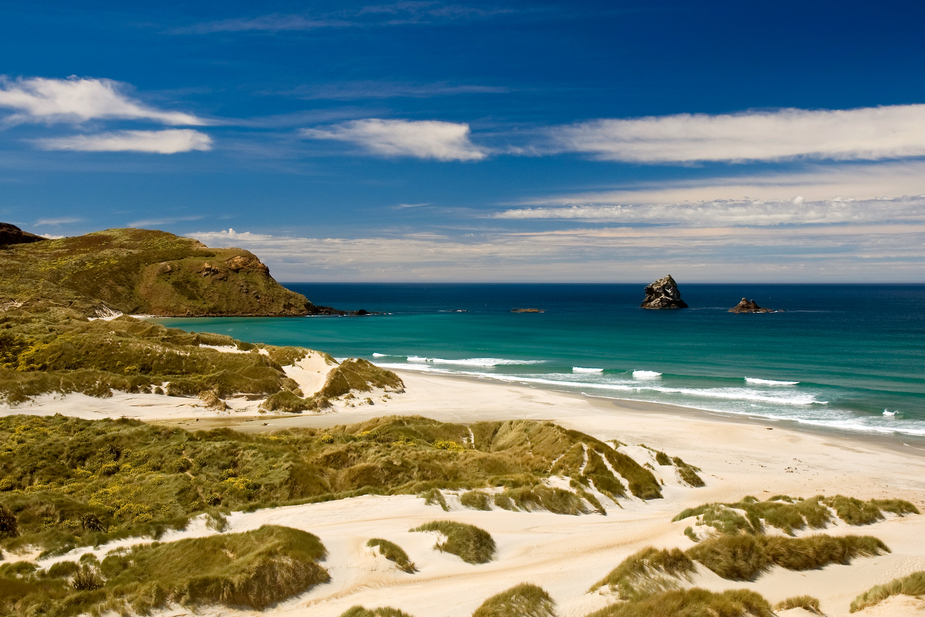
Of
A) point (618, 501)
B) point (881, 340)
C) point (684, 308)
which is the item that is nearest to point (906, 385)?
point (881, 340)

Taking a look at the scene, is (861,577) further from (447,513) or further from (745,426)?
(745,426)

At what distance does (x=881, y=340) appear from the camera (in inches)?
2798

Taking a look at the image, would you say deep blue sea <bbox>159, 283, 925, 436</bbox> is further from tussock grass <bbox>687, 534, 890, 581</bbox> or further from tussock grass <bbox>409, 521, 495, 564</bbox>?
tussock grass <bbox>409, 521, 495, 564</bbox>

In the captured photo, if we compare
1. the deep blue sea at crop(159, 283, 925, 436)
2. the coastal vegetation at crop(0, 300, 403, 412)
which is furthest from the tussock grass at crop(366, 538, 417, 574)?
the deep blue sea at crop(159, 283, 925, 436)

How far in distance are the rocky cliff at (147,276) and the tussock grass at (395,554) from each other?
105761mm

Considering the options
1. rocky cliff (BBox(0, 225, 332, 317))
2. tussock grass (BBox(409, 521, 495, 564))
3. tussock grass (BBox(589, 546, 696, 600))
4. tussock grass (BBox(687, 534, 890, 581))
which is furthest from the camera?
rocky cliff (BBox(0, 225, 332, 317))

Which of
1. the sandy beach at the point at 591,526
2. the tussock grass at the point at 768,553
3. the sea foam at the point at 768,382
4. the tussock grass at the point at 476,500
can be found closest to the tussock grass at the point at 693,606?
the sandy beach at the point at 591,526

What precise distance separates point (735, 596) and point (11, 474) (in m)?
19.7

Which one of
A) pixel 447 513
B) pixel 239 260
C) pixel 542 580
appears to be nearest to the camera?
pixel 542 580

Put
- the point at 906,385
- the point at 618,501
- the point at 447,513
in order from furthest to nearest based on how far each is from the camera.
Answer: the point at 906,385 < the point at 618,501 < the point at 447,513

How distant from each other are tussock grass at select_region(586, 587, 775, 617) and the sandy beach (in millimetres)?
741

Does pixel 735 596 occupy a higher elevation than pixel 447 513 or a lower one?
higher

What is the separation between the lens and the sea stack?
139m

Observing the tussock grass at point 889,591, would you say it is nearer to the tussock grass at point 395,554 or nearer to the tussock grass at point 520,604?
the tussock grass at point 520,604
